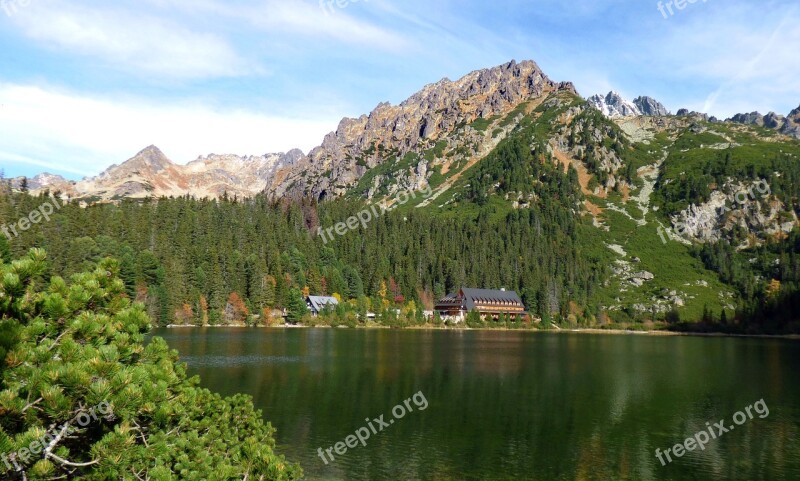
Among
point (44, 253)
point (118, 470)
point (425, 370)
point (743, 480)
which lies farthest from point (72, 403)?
point (425, 370)

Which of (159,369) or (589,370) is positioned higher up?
(159,369)

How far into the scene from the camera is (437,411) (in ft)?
156

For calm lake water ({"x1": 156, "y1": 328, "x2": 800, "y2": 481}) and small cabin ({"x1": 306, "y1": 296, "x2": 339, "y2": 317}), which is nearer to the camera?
calm lake water ({"x1": 156, "y1": 328, "x2": 800, "y2": 481})

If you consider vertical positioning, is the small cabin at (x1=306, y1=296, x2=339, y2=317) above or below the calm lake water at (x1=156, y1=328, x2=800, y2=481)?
above

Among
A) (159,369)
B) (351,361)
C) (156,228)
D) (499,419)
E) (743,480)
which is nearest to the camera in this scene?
(159,369)

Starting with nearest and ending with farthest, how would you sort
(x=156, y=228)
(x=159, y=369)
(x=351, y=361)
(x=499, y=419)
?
1. (x=159, y=369)
2. (x=499, y=419)
3. (x=351, y=361)
4. (x=156, y=228)

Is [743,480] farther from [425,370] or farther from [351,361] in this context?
[351,361]

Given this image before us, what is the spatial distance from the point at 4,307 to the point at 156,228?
179m

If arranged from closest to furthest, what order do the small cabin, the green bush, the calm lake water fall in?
the green bush → the calm lake water → the small cabin

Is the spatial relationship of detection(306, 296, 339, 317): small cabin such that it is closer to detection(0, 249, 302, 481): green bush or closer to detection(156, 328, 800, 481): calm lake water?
detection(156, 328, 800, 481): calm lake water

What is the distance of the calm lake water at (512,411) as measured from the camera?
113ft

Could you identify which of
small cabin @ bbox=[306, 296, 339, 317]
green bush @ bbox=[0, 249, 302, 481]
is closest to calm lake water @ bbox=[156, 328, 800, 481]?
green bush @ bbox=[0, 249, 302, 481]

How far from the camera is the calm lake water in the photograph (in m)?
34.5

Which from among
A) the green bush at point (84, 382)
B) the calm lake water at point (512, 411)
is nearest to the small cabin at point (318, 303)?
the calm lake water at point (512, 411)
